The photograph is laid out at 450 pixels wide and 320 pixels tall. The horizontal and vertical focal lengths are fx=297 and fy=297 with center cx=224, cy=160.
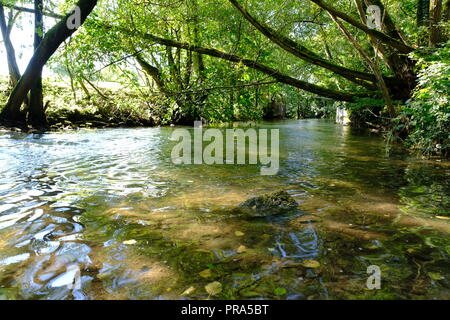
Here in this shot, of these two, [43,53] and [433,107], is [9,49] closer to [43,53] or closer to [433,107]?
[43,53]

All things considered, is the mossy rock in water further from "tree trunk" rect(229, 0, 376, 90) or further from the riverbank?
the riverbank

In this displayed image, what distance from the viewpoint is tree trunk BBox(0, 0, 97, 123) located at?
10648mm

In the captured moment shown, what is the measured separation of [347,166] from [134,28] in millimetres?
7139

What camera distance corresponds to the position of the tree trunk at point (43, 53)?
34.9 ft

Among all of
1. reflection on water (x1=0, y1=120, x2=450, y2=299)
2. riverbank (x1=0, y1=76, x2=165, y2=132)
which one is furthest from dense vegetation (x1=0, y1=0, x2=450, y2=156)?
riverbank (x1=0, y1=76, x2=165, y2=132)

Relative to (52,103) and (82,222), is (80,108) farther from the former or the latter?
(82,222)

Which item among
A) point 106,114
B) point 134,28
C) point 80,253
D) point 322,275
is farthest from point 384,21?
point 106,114

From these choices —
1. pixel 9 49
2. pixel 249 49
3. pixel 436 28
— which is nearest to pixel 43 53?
pixel 9 49

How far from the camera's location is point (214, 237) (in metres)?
2.96

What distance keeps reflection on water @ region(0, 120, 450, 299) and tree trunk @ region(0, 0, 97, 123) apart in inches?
301

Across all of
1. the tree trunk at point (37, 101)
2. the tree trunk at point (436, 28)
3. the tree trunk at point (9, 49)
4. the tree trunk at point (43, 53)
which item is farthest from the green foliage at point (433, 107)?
the tree trunk at point (9, 49)

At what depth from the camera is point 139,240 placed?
2885 mm

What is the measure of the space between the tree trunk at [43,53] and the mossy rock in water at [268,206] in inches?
405

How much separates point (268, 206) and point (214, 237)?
1.02m
